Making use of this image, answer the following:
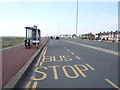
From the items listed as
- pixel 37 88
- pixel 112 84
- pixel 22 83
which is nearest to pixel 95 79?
pixel 112 84

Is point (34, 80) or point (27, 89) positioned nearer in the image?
point (27, 89)

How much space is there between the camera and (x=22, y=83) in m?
5.19

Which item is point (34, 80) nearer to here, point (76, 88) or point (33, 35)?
point (76, 88)

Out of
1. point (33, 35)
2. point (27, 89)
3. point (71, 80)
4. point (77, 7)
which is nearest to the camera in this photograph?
point (27, 89)

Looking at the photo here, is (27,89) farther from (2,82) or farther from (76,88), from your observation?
(76,88)

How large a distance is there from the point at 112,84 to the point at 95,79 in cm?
77

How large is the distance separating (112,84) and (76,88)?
4.50 feet

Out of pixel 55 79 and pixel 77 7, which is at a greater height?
pixel 77 7

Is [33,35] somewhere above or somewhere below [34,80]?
above

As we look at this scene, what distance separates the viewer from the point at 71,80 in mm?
5523

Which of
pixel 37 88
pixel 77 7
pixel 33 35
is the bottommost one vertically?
pixel 37 88

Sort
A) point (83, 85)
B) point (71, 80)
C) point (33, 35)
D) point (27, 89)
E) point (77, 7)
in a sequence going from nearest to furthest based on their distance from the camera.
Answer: point (27, 89) → point (83, 85) → point (71, 80) → point (33, 35) → point (77, 7)

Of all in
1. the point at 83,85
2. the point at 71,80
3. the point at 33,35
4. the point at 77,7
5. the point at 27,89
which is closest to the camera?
the point at 27,89

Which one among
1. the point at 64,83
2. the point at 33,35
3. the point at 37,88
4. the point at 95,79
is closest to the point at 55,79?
the point at 64,83
